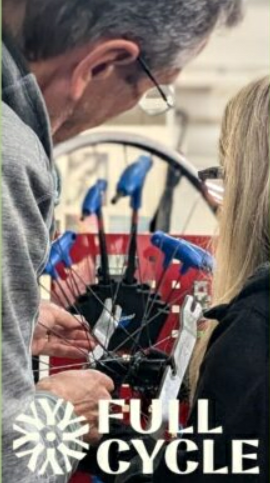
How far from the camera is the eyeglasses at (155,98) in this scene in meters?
1.10

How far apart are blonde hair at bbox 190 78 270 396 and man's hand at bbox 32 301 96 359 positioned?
0.18 m

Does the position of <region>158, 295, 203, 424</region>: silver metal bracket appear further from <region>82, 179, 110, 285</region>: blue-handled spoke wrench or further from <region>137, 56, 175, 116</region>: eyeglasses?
<region>137, 56, 175, 116</region>: eyeglasses

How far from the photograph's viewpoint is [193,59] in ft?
3.77

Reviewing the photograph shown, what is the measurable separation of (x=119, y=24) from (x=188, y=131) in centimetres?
39

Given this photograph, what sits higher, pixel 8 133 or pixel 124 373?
pixel 8 133

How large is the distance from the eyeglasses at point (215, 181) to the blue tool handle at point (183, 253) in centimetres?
9

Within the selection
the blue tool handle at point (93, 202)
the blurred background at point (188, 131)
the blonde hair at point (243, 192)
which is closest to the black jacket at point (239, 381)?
the blonde hair at point (243, 192)

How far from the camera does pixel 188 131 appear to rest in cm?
142

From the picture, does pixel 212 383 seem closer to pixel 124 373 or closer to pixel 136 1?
pixel 124 373

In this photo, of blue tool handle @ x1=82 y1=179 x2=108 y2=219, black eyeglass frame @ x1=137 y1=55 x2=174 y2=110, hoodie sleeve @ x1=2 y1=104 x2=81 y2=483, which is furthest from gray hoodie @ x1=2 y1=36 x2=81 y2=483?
blue tool handle @ x1=82 y1=179 x2=108 y2=219

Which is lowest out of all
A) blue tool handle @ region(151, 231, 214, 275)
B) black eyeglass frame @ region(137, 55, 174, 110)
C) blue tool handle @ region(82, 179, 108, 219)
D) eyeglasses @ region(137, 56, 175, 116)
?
blue tool handle @ region(151, 231, 214, 275)

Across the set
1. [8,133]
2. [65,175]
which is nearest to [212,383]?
[8,133]

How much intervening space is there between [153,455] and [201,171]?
49cm

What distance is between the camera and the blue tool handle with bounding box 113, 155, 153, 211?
1394mm
